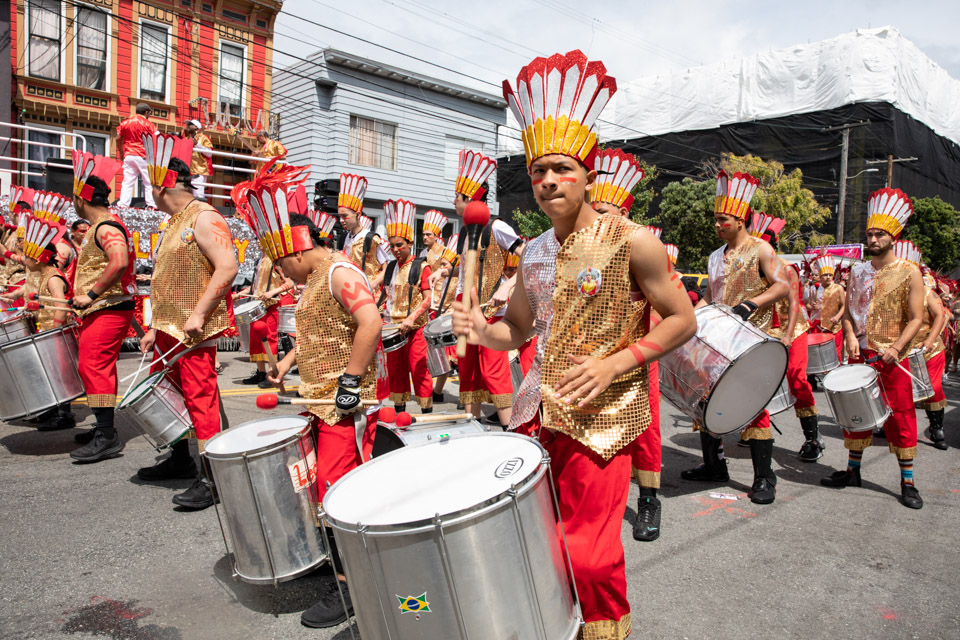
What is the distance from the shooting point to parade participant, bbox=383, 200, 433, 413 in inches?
281

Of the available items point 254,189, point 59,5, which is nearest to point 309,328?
point 254,189

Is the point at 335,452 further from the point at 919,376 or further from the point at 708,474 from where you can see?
the point at 919,376

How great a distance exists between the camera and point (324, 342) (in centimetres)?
331

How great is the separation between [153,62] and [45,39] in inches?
111

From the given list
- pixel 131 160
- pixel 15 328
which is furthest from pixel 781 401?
pixel 131 160

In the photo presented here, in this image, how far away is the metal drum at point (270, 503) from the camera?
3.17 metres

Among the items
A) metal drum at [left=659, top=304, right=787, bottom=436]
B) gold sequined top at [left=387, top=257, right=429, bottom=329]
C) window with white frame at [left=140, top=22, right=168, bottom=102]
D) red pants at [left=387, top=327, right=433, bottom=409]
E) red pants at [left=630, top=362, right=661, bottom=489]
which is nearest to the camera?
metal drum at [left=659, top=304, right=787, bottom=436]

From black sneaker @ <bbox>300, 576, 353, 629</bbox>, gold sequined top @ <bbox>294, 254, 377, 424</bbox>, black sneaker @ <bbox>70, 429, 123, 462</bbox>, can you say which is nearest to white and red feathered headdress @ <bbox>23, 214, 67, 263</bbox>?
black sneaker @ <bbox>70, 429, 123, 462</bbox>

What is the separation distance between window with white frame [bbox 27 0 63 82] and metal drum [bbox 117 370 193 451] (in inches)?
740

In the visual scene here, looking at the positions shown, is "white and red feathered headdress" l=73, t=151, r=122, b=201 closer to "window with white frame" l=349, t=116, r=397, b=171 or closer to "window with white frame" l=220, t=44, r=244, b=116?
"window with white frame" l=220, t=44, r=244, b=116

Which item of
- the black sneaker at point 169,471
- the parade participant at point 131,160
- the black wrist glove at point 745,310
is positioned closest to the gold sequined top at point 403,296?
the black sneaker at point 169,471

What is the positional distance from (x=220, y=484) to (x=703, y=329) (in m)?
2.83

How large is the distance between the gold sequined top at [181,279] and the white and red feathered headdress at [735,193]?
3.81 m

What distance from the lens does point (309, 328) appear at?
3332 mm
